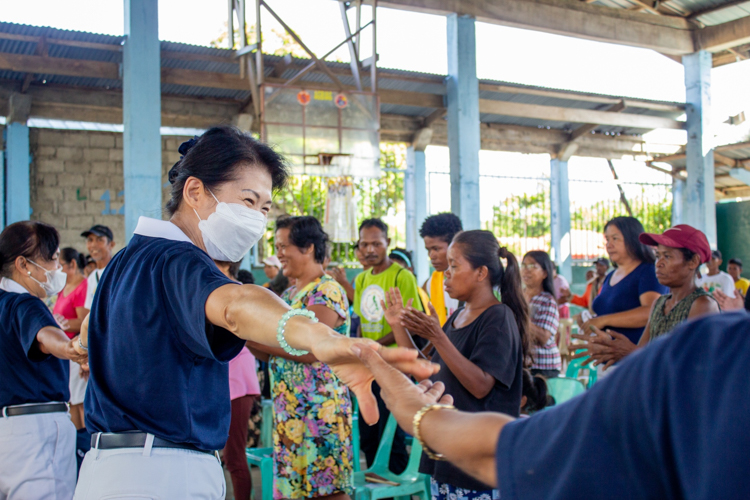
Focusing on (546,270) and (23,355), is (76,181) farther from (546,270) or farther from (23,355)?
(23,355)

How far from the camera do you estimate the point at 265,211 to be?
5.33ft

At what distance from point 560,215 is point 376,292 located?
897 centimetres

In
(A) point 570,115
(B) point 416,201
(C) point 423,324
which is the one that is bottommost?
(C) point 423,324

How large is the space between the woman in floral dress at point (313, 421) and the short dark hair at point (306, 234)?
28cm

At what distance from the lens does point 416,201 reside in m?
11.1

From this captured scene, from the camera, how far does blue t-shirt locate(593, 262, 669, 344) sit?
3602mm

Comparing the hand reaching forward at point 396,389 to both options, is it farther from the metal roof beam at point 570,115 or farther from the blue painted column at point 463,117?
the metal roof beam at point 570,115

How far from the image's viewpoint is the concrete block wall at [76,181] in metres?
9.62

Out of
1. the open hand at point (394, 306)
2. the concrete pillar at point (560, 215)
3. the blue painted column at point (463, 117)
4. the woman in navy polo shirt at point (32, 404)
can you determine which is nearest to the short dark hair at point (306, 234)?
the open hand at point (394, 306)

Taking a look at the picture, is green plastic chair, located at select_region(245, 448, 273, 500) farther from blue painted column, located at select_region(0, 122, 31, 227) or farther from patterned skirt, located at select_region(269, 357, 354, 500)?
blue painted column, located at select_region(0, 122, 31, 227)

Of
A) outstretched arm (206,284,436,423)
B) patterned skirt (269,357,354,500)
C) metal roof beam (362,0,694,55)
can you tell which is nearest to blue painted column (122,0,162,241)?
metal roof beam (362,0,694,55)

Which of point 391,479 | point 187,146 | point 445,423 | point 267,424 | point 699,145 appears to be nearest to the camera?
point 445,423

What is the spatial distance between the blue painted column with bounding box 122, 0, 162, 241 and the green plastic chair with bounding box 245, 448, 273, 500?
3.30 metres

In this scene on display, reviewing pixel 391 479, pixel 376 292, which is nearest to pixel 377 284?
pixel 376 292
